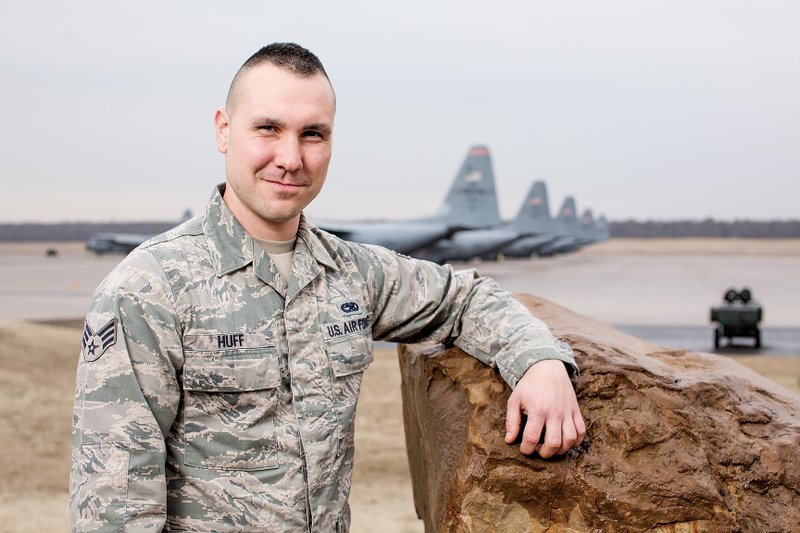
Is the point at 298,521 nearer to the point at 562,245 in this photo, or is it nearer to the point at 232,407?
the point at 232,407

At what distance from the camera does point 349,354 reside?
2.40 meters

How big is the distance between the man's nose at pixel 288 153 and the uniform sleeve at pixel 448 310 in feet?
1.74

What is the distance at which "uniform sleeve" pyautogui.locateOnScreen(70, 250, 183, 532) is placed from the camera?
1.97m

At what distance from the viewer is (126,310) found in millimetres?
2014

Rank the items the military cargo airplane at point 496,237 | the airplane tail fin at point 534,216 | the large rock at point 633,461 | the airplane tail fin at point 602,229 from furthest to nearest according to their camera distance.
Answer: the airplane tail fin at point 602,229, the airplane tail fin at point 534,216, the military cargo airplane at point 496,237, the large rock at point 633,461

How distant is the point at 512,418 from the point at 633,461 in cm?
43

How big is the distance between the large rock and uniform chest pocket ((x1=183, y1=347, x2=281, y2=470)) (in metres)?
0.73

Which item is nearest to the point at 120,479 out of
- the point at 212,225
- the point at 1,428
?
the point at 212,225

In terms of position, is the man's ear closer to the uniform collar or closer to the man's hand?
the uniform collar

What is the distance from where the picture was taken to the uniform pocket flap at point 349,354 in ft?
7.73

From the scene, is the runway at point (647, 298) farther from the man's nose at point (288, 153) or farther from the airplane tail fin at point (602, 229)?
the airplane tail fin at point (602, 229)

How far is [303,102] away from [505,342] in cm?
100

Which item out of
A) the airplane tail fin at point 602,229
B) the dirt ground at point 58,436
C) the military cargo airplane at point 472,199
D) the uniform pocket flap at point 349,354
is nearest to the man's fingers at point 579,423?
the uniform pocket flap at point 349,354

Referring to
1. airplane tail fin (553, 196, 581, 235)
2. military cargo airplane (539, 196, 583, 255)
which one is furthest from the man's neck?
airplane tail fin (553, 196, 581, 235)
